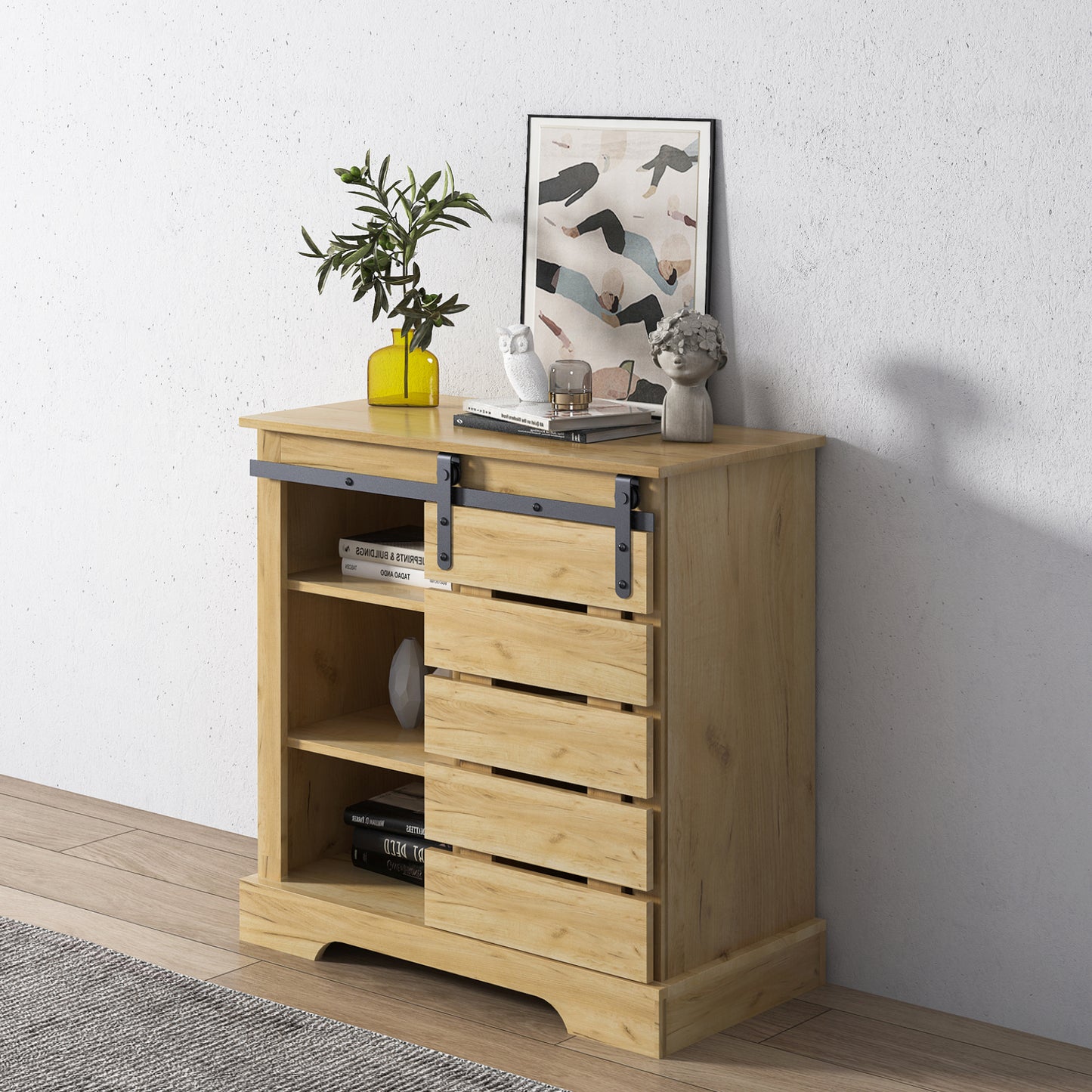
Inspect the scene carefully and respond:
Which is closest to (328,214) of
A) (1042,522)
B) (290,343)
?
(290,343)

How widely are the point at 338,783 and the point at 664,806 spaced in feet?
2.73

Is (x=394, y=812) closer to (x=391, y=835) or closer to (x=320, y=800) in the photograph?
(x=391, y=835)

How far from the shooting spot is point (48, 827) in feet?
11.6

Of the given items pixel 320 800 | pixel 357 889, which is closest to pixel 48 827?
pixel 320 800

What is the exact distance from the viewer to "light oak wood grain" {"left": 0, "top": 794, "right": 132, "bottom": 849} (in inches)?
135

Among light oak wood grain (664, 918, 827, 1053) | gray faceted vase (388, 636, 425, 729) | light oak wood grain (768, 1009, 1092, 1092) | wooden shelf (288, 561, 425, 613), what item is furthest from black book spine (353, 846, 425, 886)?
light oak wood grain (768, 1009, 1092, 1092)

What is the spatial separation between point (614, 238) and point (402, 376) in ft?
1.51

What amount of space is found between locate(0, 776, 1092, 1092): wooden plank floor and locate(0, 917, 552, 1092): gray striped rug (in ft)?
0.20

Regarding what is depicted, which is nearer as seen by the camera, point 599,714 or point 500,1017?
point 599,714

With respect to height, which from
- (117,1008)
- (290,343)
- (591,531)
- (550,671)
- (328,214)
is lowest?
(117,1008)

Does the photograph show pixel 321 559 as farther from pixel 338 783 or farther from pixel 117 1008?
pixel 117 1008

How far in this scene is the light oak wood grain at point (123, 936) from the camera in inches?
110

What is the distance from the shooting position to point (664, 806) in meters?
2.42

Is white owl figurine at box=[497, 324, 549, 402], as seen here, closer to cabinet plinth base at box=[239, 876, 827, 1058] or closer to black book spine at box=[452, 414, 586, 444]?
black book spine at box=[452, 414, 586, 444]
